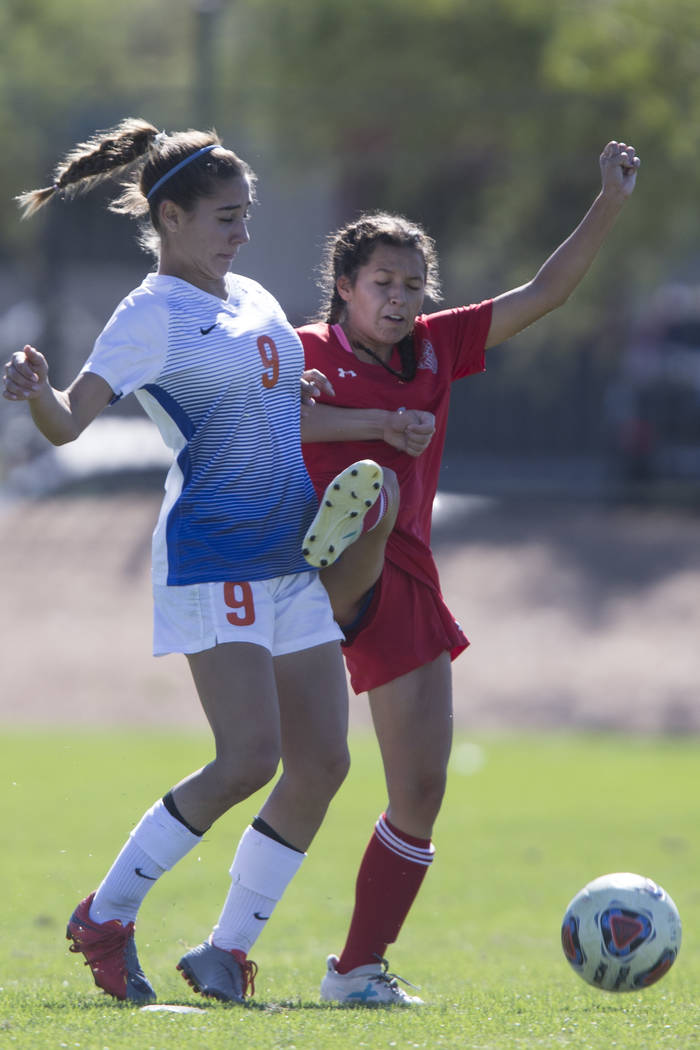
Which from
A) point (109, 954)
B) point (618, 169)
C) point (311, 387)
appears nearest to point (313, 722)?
point (109, 954)

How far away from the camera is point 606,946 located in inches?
173

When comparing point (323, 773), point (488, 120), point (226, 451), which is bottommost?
point (323, 773)

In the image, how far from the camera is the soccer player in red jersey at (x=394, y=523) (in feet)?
14.8

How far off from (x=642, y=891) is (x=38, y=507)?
54.5 ft

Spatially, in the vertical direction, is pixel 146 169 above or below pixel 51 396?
above

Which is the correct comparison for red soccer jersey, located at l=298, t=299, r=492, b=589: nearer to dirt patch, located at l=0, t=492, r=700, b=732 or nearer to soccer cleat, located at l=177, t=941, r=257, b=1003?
soccer cleat, located at l=177, t=941, r=257, b=1003

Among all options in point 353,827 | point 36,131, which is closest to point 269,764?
point 353,827

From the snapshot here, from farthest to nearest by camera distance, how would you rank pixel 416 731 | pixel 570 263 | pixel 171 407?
pixel 570 263, pixel 416 731, pixel 171 407

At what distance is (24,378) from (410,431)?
43.7 inches

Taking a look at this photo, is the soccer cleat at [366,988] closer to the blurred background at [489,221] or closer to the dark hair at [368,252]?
the dark hair at [368,252]

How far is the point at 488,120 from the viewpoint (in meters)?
20.9

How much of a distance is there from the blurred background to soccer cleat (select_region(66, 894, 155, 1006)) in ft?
40.7

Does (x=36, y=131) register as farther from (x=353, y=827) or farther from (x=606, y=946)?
(x=606, y=946)

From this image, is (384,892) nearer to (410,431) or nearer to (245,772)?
(245,772)
